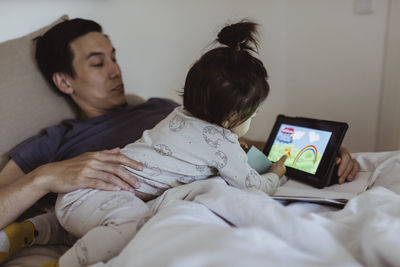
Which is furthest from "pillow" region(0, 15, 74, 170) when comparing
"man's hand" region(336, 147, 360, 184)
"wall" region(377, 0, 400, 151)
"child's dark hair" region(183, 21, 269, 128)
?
"wall" region(377, 0, 400, 151)

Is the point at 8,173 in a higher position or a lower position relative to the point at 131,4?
lower

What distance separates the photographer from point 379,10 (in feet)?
4.72

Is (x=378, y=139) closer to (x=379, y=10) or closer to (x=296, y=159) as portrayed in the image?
(x=379, y=10)

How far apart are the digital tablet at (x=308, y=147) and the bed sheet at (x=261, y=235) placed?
10.7 inches

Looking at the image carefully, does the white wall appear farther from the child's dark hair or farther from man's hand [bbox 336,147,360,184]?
the child's dark hair

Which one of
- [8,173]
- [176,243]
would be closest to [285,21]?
[8,173]

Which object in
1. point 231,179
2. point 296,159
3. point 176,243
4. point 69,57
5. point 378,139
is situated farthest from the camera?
point 378,139

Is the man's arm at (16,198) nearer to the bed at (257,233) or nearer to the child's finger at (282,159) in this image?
the bed at (257,233)

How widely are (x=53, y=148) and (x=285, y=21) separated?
1.31 meters

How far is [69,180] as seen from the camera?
2.75 ft

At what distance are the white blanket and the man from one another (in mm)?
350

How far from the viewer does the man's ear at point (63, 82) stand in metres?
1.23

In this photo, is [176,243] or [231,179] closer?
[176,243]

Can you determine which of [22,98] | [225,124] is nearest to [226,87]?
[225,124]
